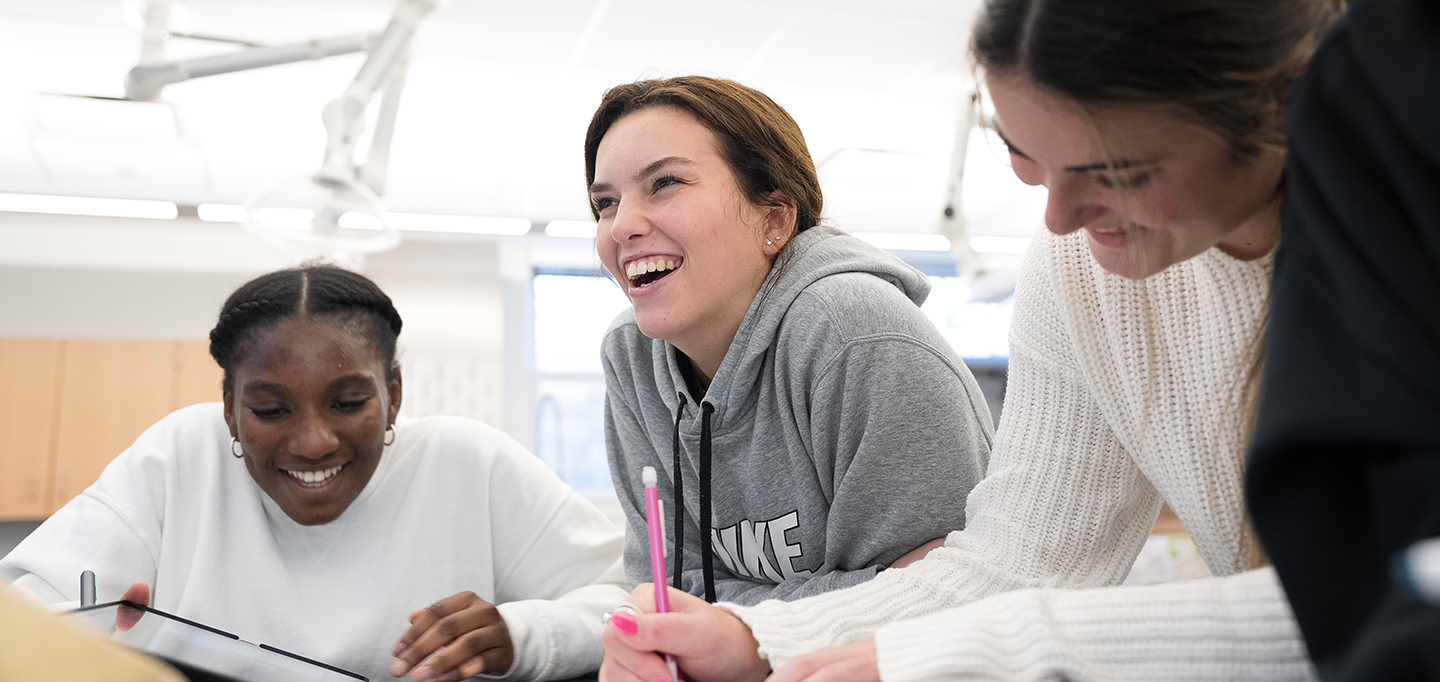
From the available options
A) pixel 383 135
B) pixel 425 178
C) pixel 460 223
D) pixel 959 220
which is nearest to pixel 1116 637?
pixel 383 135

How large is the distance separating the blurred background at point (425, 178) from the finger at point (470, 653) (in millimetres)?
918

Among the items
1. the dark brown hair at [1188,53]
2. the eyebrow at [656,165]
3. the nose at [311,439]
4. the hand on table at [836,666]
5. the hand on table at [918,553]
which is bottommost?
the nose at [311,439]

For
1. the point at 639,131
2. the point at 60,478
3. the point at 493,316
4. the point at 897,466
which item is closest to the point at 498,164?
the point at 493,316

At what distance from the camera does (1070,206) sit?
2.02 ft

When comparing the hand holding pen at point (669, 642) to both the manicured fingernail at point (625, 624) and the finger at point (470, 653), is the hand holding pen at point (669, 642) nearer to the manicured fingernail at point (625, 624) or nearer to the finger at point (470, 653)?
the manicured fingernail at point (625, 624)

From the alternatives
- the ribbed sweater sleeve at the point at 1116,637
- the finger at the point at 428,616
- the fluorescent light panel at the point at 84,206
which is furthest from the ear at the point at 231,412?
the fluorescent light panel at the point at 84,206

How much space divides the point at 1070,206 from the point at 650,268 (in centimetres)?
60

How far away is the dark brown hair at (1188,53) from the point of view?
51 cm

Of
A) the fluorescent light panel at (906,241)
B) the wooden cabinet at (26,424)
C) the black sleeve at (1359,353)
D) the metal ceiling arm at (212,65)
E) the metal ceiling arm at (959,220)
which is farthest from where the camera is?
the fluorescent light panel at (906,241)

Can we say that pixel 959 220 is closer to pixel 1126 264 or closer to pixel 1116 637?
pixel 1126 264

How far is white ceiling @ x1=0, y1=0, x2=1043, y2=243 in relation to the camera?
9.71 ft

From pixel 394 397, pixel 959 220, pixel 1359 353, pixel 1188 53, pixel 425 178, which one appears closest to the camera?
pixel 1359 353

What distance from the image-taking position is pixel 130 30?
296 centimetres

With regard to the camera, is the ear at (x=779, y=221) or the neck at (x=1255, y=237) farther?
the ear at (x=779, y=221)
